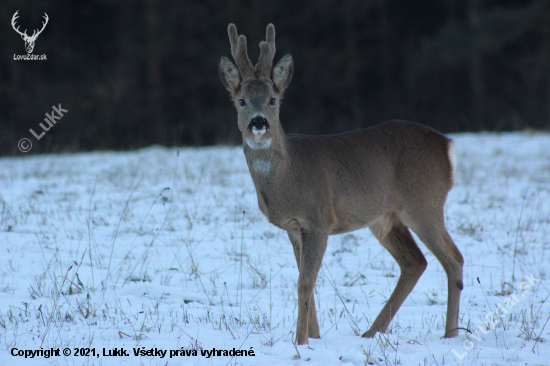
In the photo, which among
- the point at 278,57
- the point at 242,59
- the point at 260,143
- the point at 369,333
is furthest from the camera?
the point at 278,57

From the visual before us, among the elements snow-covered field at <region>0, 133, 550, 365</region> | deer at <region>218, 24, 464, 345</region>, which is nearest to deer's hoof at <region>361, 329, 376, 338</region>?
deer at <region>218, 24, 464, 345</region>

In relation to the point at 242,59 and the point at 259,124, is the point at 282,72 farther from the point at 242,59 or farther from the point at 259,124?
the point at 259,124

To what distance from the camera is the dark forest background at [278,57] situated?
74.8ft

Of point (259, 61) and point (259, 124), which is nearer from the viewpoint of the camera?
point (259, 124)

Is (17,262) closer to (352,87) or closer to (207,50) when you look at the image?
(207,50)

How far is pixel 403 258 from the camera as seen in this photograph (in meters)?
5.02

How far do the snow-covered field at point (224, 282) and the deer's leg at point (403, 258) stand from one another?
0.22m

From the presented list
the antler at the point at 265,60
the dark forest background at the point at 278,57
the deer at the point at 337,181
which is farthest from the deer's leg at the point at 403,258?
the dark forest background at the point at 278,57

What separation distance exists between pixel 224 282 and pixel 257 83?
1655 mm

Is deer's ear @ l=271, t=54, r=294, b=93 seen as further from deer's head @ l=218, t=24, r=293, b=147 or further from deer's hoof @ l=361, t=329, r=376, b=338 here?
deer's hoof @ l=361, t=329, r=376, b=338

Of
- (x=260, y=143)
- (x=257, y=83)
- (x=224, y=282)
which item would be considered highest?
(x=257, y=83)

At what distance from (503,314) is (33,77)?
22.4 metres

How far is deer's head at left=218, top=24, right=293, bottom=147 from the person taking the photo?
4.37 m

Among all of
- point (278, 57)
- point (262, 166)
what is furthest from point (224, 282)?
point (278, 57)
